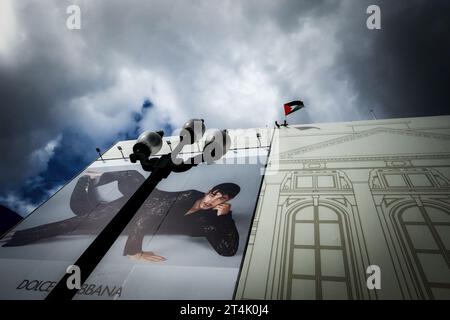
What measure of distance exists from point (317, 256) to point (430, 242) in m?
1.87

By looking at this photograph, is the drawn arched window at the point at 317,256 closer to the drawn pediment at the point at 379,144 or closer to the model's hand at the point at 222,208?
the model's hand at the point at 222,208

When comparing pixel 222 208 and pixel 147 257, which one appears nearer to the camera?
pixel 147 257

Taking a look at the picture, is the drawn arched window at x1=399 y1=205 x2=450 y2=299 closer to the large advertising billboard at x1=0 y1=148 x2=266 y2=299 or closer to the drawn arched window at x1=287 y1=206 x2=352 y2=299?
the drawn arched window at x1=287 y1=206 x2=352 y2=299

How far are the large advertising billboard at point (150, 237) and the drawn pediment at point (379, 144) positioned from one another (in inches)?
62.8

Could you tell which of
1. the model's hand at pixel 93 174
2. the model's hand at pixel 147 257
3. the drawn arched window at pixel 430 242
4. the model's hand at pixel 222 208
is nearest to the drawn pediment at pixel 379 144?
the drawn arched window at pixel 430 242

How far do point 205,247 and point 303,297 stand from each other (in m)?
1.99

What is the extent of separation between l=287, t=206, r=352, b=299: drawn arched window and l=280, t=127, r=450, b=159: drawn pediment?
2.34 metres

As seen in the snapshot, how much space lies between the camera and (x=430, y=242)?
4789mm

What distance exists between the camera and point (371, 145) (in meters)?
7.66

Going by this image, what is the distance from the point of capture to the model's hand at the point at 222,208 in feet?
20.7

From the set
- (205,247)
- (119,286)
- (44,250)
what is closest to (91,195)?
(44,250)

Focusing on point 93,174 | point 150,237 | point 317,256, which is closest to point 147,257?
point 150,237

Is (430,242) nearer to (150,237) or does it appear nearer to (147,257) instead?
(147,257)

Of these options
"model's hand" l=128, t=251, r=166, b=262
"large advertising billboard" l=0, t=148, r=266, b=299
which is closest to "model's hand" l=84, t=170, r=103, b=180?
"large advertising billboard" l=0, t=148, r=266, b=299
